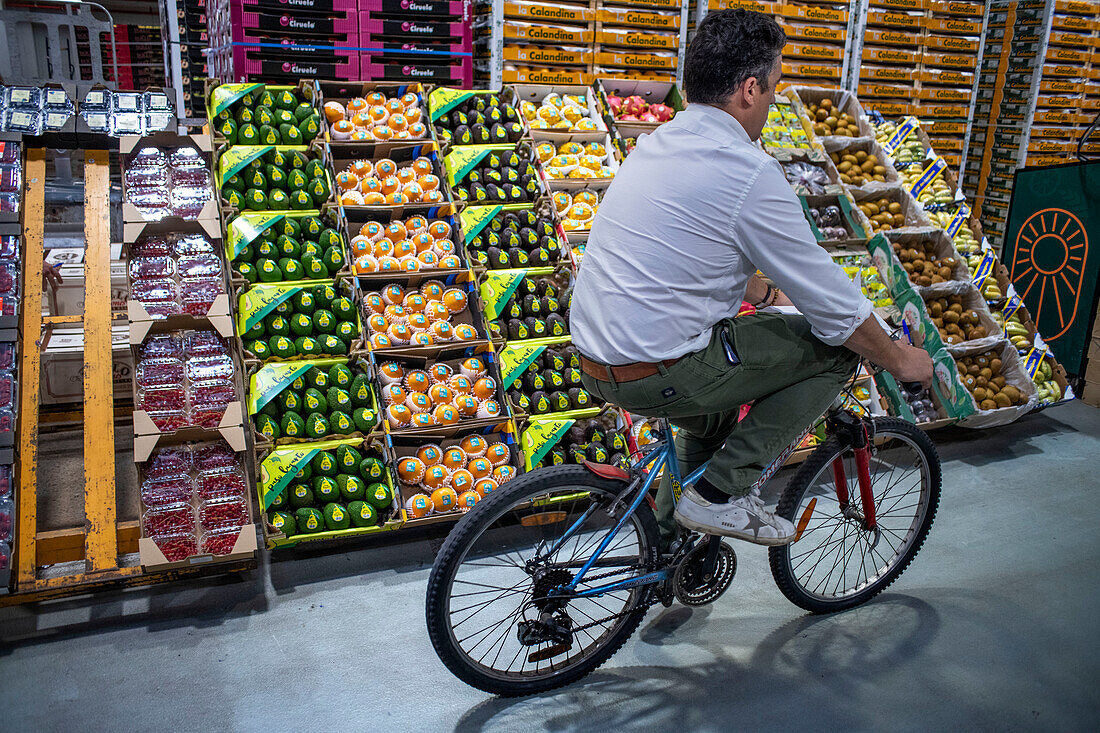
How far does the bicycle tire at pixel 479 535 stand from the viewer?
2096 millimetres

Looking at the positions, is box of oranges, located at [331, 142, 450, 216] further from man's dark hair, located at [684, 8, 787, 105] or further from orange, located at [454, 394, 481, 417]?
man's dark hair, located at [684, 8, 787, 105]

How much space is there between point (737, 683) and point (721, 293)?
1.23 m

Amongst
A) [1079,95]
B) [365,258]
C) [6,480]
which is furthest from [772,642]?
[1079,95]

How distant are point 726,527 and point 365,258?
2.08 meters

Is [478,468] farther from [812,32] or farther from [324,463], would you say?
[812,32]

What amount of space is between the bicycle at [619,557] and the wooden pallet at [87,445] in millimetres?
1132

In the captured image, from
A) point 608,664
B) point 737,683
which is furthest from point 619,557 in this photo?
point 737,683

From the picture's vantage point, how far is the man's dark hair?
1.89 metres

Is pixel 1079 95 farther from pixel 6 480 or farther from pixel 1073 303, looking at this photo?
pixel 6 480

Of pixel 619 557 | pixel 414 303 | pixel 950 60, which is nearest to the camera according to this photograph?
pixel 619 557

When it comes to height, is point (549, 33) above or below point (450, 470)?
above

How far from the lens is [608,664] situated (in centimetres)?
250

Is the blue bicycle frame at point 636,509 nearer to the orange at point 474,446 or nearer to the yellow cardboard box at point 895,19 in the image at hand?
the orange at point 474,446

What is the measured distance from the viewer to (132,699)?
2.31 meters
